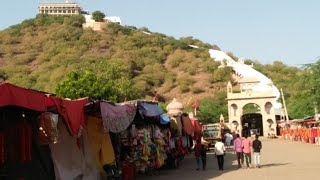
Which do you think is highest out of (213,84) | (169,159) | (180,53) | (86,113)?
(180,53)

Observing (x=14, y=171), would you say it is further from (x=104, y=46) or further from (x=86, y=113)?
(x=104, y=46)

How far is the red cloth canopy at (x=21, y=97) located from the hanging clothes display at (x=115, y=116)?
11.8 ft

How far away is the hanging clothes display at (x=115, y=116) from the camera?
12.9m

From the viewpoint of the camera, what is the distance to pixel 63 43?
14188 centimetres

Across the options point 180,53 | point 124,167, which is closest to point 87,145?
point 124,167

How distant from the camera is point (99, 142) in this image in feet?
A: 44.4

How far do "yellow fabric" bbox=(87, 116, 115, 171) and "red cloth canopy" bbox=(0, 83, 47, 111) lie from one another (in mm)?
4064

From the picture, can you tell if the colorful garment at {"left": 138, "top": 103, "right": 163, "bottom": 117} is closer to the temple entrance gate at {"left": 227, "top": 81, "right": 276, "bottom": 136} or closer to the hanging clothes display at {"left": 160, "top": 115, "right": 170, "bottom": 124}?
the hanging clothes display at {"left": 160, "top": 115, "right": 170, "bottom": 124}

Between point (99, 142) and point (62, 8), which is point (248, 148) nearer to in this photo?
point (99, 142)

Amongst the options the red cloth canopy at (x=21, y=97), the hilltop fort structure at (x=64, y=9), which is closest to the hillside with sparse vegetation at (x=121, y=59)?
the hilltop fort structure at (x=64, y=9)

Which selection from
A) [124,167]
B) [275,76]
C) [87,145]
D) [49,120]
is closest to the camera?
[49,120]

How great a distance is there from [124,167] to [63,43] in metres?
130

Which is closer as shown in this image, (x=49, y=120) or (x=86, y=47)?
(x=49, y=120)

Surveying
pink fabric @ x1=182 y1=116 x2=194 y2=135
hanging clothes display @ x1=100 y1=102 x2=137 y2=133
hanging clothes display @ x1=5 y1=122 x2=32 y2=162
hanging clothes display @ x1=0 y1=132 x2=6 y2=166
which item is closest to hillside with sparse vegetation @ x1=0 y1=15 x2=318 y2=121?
pink fabric @ x1=182 y1=116 x2=194 y2=135
